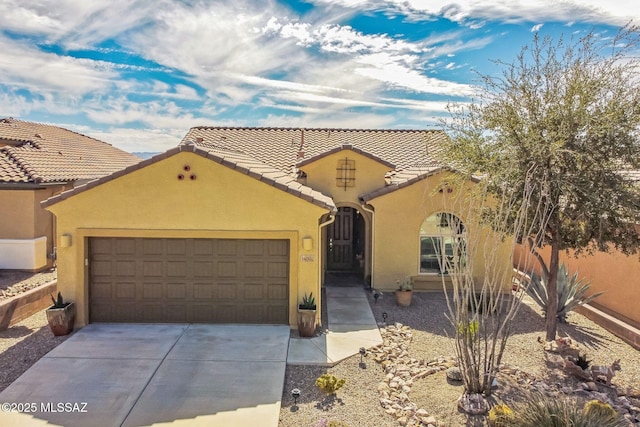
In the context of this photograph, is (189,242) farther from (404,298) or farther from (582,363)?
(582,363)

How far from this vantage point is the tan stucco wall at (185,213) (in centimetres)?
1059

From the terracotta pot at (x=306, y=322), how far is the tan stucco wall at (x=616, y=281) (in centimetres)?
719

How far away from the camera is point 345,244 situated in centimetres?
1702

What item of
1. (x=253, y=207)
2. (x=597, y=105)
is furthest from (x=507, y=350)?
(x=253, y=207)

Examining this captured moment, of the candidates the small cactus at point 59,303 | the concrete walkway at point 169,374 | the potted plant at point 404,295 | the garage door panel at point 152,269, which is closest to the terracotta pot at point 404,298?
the potted plant at point 404,295

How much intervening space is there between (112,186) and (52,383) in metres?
5.01

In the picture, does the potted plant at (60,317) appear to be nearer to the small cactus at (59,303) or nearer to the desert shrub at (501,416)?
the small cactus at (59,303)

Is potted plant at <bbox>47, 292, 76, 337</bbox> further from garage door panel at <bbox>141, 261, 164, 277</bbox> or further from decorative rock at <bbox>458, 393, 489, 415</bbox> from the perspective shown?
decorative rock at <bbox>458, 393, 489, 415</bbox>

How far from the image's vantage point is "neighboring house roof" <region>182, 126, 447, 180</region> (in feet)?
60.3

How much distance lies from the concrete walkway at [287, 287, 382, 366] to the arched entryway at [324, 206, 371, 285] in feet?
10.6

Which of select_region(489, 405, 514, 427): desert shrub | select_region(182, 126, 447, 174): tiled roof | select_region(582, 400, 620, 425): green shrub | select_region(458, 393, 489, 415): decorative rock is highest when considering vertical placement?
select_region(182, 126, 447, 174): tiled roof

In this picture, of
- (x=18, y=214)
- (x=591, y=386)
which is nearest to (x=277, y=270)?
(x=591, y=386)

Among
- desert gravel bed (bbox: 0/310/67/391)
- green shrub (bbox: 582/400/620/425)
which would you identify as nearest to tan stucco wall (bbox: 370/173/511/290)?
green shrub (bbox: 582/400/620/425)

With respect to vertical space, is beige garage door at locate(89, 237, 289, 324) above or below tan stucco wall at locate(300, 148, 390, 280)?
below
